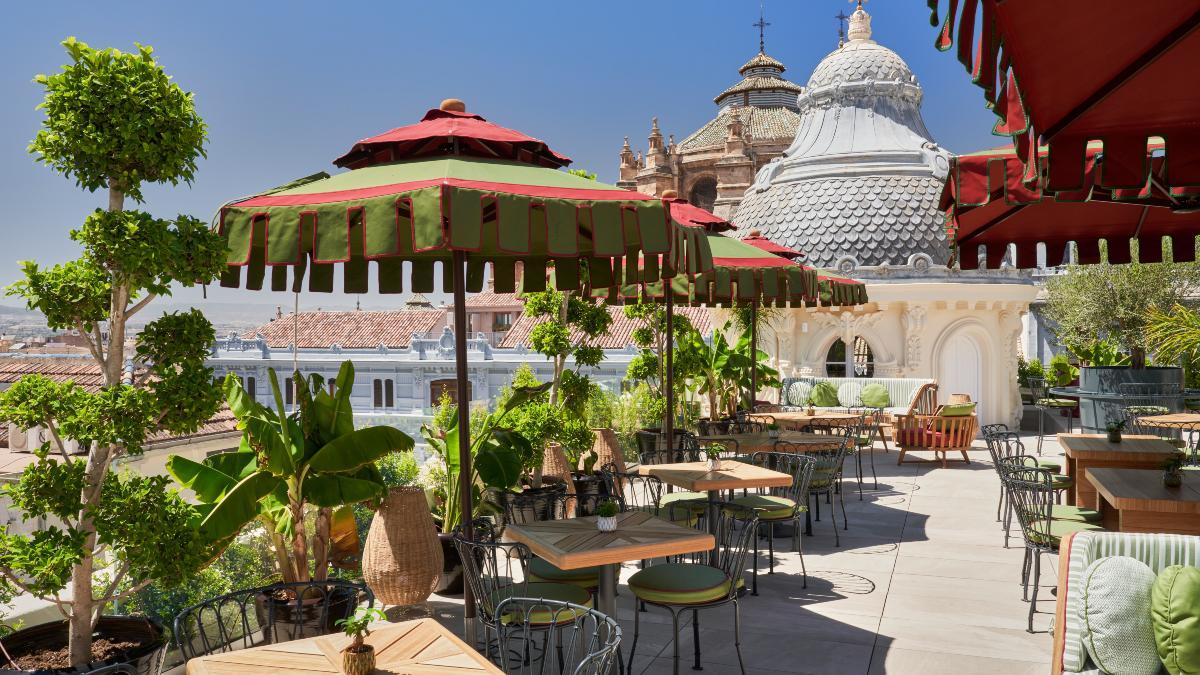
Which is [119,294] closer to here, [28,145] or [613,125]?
[28,145]

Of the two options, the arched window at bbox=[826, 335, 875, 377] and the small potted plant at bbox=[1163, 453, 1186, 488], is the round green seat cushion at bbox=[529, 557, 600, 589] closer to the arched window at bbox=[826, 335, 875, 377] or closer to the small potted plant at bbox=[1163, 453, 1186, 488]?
the small potted plant at bbox=[1163, 453, 1186, 488]

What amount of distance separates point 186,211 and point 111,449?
3.83 ft

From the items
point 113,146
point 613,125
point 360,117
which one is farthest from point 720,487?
point 613,125

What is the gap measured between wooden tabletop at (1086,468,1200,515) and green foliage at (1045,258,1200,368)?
15.0m

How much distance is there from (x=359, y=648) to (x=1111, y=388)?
53.2ft

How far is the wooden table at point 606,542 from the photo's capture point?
4820 mm

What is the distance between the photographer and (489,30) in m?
31.2

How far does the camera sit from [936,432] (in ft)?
44.6

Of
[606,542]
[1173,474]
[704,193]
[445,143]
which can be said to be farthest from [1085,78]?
[704,193]

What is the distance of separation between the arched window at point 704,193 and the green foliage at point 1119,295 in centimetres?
3826

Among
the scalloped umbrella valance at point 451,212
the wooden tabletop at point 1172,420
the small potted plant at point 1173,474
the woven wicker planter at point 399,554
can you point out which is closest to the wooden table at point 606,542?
the scalloped umbrella valance at point 451,212

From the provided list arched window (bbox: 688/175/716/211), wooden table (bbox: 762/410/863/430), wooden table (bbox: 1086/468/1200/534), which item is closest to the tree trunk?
wooden table (bbox: 1086/468/1200/534)

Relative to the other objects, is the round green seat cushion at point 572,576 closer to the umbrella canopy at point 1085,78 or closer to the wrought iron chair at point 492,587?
the wrought iron chair at point 492,587

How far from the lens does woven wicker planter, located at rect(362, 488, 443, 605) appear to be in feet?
20.1
